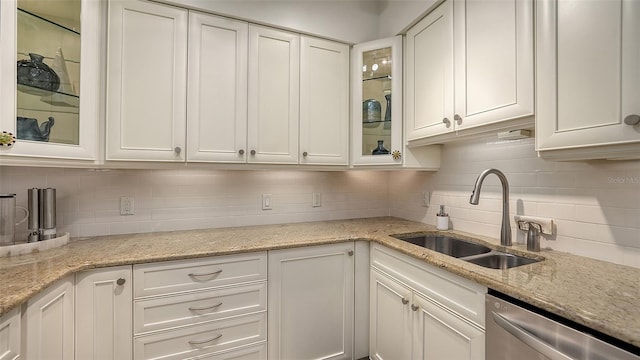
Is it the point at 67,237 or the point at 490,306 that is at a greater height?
the point at 67,237

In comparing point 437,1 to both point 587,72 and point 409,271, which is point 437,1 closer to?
point 587,72

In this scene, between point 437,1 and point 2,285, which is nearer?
point 2,285

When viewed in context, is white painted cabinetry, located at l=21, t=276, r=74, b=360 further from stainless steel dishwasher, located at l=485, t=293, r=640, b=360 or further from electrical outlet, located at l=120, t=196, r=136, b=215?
stainless steel dishwasher, located at l=485, t=293, r=640, b=360

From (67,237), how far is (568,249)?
2.57 metres

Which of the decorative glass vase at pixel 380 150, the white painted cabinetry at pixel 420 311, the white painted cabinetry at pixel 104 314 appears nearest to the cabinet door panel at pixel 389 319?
the white painted cabinetry at pixel 420 311

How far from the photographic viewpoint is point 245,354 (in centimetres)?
152

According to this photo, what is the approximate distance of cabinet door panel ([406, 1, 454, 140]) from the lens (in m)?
1.57

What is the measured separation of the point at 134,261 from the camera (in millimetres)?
1305

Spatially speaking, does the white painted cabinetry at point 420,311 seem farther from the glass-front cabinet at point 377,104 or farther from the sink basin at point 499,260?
the glass-front cabinet at point 377,104

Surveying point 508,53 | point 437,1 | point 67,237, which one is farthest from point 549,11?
point 67,237

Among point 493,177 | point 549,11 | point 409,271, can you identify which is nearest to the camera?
point 549,11

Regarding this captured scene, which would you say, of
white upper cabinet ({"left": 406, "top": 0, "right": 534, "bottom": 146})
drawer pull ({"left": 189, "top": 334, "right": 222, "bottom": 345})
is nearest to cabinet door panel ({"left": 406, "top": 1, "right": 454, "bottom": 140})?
white upper cabinet ({"left": 406, "top": 0, "right": 534, "bottom": 146})

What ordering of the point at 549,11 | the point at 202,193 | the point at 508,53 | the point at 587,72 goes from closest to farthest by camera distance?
1. the point at 587,72
2. the point at 549,11
3. the point at 508,53
4. the point at 202,193

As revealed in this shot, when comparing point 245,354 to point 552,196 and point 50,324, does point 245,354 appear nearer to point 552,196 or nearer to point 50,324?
point 50,324
